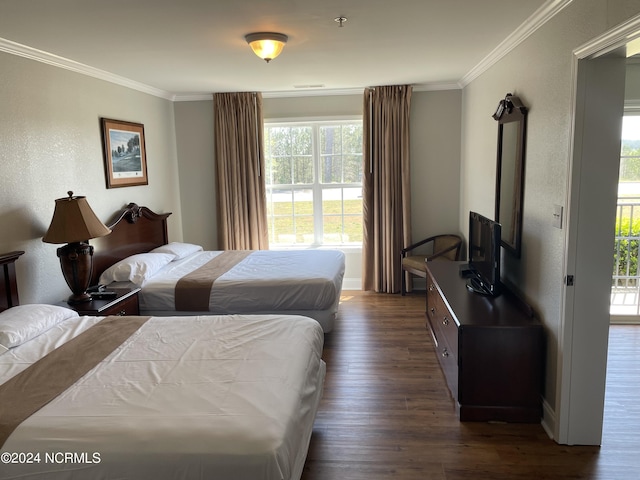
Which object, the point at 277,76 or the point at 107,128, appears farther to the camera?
the point at 277,76

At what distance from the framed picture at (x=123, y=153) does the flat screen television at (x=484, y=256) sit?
330 cm

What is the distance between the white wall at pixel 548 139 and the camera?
2240 mm

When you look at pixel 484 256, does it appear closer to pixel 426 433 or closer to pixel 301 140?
pixel 426 433

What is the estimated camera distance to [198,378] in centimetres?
207

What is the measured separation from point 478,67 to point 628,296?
8.84 ft

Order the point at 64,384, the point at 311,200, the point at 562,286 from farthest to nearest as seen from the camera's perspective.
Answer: the point at 311,200, the point at 562,286, the point at 64,384

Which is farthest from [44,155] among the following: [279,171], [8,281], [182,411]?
[279,171]

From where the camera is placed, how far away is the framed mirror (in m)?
3.04

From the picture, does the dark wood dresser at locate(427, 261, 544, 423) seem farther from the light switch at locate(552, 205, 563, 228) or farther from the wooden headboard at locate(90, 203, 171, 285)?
the wooden headboard at locate(90, 203, 171, 285)

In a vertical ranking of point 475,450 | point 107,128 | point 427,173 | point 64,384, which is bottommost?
point 475,450

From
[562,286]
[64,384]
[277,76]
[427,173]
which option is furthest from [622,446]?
[277,76]

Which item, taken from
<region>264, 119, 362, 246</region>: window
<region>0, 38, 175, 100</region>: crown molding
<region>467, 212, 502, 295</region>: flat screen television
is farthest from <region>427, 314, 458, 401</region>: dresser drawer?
<region>0, 38, 175, 100</region>: crown molding

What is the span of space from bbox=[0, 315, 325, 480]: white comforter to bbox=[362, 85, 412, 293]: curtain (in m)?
3.08

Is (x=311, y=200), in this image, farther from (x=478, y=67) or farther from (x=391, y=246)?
(x=478, y=67)
